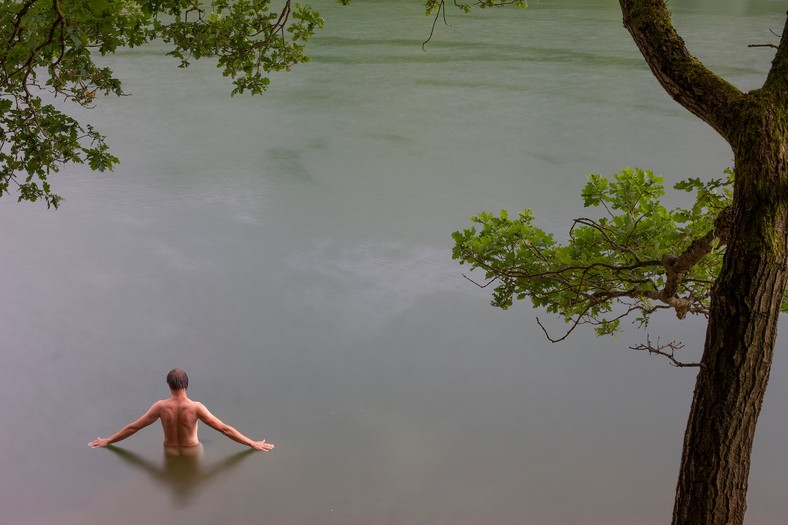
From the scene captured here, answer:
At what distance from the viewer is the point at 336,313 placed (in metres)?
4.98

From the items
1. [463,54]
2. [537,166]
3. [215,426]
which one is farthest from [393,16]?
[215,426]

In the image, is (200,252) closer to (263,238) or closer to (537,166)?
(263,238)

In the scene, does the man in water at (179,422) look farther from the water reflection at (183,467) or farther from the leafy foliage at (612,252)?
the leafy foliage at (612,252)

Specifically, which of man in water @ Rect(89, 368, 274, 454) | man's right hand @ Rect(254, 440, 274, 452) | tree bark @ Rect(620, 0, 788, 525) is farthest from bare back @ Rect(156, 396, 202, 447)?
tree bark @ Rect(620, 0, 788, 525)

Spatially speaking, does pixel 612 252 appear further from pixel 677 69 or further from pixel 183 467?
pixel 183 467

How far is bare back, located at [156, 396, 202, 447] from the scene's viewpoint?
12.4 ft

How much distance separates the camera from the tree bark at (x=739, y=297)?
202 cm

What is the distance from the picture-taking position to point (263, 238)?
580 centimetres

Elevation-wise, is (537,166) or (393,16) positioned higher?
(393,16)

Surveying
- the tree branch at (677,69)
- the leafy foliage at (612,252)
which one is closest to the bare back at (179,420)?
the leafy foliage at (612,252)

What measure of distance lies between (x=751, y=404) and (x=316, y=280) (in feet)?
11.4

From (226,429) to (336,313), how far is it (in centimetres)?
124

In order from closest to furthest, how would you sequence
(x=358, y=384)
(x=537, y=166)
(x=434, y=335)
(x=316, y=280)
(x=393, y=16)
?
(x=358, y=384) < (x=434, y=335) < (x=316, y=280) < (x=537, y=166) < (x=393, y=16)

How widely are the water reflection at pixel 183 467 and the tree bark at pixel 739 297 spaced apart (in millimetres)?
2183
